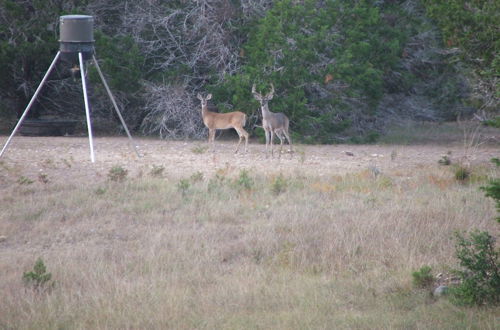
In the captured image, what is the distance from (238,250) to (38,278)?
2316 mm

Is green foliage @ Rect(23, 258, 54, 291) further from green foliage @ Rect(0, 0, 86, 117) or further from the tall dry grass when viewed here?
green foliage @ Rect(0, 0, 86, 117)

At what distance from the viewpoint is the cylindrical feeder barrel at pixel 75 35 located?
13180mm

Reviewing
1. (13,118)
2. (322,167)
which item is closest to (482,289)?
(322,167)

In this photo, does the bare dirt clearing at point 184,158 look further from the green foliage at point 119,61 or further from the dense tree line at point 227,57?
the green foliage at point 119,61

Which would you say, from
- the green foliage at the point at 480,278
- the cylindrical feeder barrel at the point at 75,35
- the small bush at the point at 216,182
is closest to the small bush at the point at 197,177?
the small bush at the point at 216,182

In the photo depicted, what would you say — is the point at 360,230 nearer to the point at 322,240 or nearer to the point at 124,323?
the point at 322,240

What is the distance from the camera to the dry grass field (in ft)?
20.2

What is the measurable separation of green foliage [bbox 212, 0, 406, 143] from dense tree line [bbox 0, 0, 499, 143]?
0.09 ft

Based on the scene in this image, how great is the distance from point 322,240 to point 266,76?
10233 mm

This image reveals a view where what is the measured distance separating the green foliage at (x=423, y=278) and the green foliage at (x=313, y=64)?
11.4 meters

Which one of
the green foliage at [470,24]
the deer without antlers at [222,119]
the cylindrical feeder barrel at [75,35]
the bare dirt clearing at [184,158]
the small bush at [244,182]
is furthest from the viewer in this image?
the deer without antlers at [222,119]

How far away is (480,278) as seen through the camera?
21.3ft

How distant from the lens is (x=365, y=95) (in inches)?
771

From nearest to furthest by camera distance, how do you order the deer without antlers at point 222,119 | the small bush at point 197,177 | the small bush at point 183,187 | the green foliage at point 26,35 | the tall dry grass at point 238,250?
the tall dry grass at point 238,250, the small bush at point 183,187, the small bush at point 197,177, the deer without antlers at point 222,119, the green foliage at point 26,35
